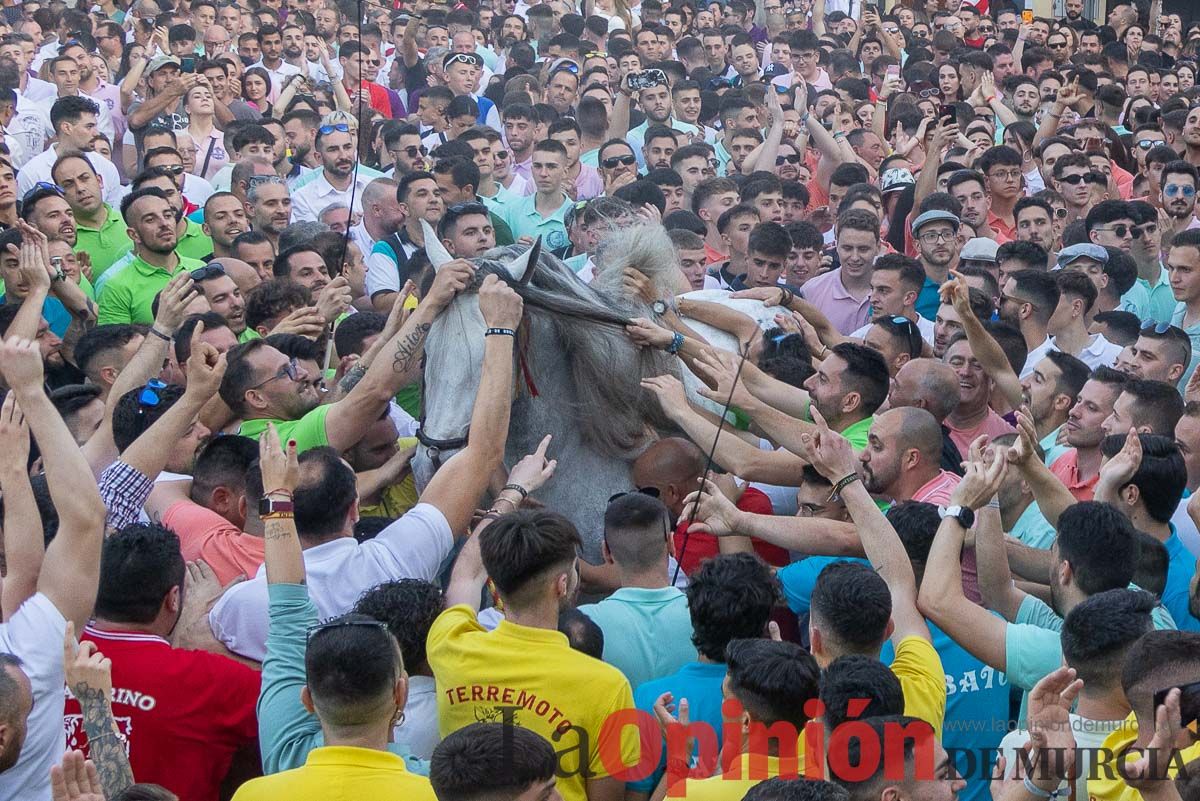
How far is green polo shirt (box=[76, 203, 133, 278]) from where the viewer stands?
907 cm

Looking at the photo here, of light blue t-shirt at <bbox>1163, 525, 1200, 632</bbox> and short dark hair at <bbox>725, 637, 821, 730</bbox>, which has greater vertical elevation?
short dark hair at <bbox>725, 637, 821, 730</bbox>

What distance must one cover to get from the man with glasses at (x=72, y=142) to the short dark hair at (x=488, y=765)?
8179 mm

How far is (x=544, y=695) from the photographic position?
3.69m

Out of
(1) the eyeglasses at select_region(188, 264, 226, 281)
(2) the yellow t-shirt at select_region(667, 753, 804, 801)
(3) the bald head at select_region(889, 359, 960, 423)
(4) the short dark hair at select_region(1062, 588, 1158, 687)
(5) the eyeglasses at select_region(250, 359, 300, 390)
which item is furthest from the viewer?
(1) the eyeglasses at select_region(188, 264, 226, 281)

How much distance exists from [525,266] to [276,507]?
139 cm

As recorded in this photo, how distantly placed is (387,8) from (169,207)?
412 inches

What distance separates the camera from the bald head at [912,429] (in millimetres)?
5355

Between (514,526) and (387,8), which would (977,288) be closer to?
(514,526)

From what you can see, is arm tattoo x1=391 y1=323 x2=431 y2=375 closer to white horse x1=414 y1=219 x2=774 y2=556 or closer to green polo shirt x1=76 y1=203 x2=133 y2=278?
white horse x1=414 y1=219 x2=774 y2=556

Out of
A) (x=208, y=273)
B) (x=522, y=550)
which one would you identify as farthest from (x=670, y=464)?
(x=208, y=273)

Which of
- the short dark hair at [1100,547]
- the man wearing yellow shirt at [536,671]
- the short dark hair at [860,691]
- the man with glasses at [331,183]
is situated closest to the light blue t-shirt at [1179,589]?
the short dark hair at [1100,547]

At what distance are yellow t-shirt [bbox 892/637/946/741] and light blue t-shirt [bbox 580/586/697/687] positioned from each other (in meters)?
0.70

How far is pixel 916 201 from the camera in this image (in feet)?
35.4

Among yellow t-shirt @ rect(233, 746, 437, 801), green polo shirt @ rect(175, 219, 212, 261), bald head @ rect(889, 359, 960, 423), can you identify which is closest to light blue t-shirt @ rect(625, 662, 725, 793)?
yellow t-shirt @ rect(233, 746, 437, 801)
